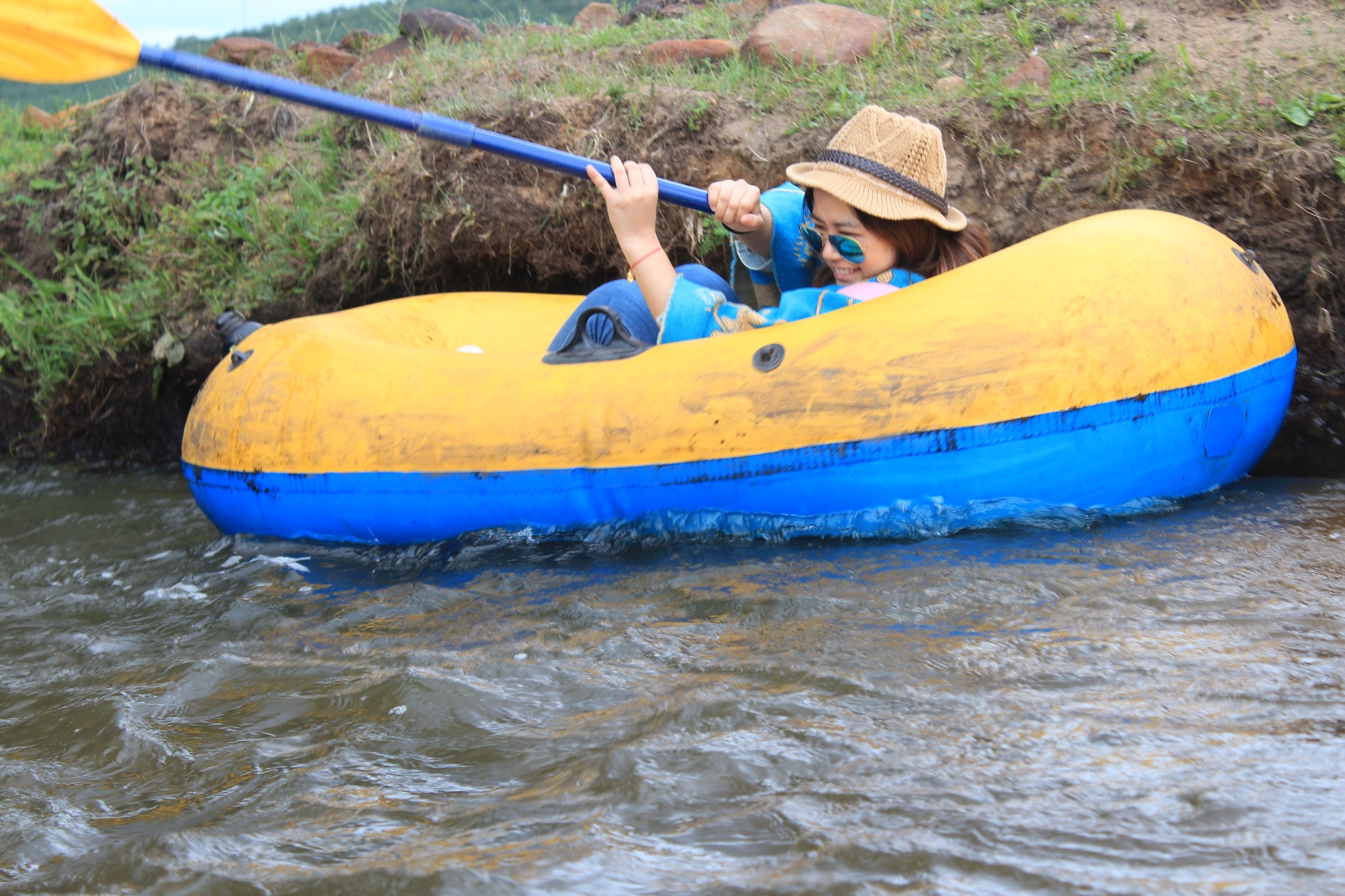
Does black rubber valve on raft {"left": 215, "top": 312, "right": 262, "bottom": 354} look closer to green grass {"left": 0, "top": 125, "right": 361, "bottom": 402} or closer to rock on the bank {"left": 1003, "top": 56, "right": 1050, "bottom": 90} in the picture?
green grass {"left": 0, "top": 125, "right": 361, "bottom": 402}

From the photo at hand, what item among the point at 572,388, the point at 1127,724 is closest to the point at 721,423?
the point at 572,388

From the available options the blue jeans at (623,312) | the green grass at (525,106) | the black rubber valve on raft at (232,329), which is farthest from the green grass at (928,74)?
the black rubber valve on raft at (232,329)

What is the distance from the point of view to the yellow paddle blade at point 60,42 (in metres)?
2.69

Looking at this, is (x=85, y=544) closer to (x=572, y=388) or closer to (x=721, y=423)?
(x=572, y=388)

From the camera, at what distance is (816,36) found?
4.32m

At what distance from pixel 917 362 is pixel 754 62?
2.51m

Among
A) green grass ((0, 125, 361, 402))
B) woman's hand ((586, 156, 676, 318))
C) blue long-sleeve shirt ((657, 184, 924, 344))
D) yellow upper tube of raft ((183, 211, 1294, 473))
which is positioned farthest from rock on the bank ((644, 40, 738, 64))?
yellow upper tube of raft ((183, 211, 1294, 473))

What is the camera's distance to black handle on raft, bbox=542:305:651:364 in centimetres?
264

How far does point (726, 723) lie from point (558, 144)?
118 inches

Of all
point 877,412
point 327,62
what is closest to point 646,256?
point 877,412

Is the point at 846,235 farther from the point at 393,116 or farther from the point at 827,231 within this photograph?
the point at 393,116

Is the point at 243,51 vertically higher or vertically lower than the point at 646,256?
higher

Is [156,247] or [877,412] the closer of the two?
[877,412]

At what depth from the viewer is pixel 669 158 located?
12.7ft
